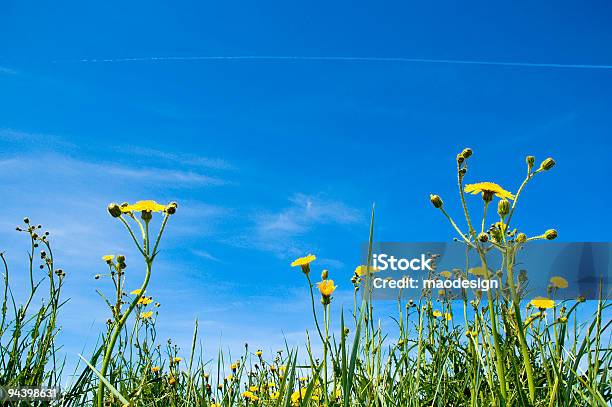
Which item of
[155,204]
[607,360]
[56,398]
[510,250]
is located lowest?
[56,398]

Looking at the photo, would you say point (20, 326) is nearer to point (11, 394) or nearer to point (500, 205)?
point (11, 394)

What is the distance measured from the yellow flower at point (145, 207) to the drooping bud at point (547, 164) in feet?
4.97

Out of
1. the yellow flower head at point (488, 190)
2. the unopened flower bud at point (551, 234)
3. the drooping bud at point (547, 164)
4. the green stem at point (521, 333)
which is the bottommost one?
the green stem at point (521, 333)

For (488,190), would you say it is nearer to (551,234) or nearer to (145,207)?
(551,234)

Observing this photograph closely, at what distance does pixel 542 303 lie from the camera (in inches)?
123

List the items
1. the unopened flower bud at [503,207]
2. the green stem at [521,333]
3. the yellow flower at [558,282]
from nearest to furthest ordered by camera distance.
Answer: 1. the green stem at [521,333]
2. the unopened flower bud at [503,207]
3. the yellow flower at [558,282]

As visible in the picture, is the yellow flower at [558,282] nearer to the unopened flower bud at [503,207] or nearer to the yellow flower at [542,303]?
the yellow flower at [542,303]

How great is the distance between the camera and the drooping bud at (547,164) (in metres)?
2.35

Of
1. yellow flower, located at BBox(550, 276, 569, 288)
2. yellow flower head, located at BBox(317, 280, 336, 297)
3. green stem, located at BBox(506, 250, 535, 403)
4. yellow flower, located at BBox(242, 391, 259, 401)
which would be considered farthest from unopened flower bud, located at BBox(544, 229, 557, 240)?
yellow flower, located at BBox(242, 391, 259, 401)

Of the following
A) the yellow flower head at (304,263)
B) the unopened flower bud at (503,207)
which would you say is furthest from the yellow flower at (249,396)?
the unopened flower bud at (503,207)

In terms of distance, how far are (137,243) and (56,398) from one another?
1.60 metres

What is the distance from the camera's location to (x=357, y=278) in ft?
10.6

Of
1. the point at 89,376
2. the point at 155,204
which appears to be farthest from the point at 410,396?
the point at 89,376

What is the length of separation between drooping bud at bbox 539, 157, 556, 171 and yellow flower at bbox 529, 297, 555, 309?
1.04m
